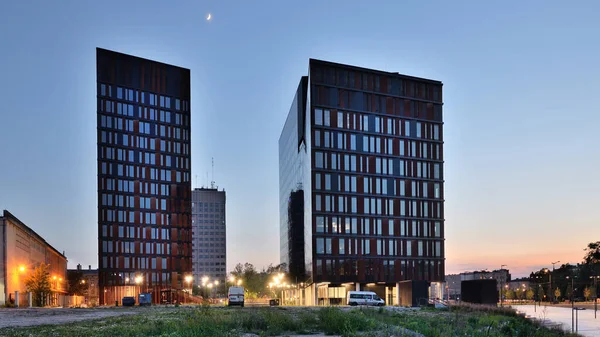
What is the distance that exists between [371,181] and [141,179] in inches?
2716

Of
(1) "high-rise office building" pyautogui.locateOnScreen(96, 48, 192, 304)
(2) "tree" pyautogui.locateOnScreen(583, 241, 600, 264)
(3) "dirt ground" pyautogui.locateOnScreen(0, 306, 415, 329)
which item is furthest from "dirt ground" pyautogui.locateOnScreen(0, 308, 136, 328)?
(2) "tree" pyautogui.locateOnScreen(583, 241, 600, 264)

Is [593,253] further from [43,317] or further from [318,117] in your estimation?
[43,317]

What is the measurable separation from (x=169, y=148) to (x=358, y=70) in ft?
220

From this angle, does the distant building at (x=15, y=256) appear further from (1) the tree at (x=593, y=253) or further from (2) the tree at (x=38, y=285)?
(1) the tree at (x=593, y=253)

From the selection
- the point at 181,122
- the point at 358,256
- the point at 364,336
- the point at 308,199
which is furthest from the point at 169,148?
the point at 364,336

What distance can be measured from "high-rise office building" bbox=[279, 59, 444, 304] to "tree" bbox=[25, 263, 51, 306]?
43.8 m

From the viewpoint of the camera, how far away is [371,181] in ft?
379

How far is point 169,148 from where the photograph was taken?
16438 cm

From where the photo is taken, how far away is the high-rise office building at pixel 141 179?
509 ft

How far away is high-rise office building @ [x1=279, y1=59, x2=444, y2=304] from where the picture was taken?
112 metres

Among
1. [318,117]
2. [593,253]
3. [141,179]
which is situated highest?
[318,117]

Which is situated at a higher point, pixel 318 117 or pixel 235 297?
pixel 318 117

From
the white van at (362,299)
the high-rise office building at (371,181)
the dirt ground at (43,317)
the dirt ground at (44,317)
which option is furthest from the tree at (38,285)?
the high-rise office building at (371,181)

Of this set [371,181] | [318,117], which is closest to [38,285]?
[318,117]
